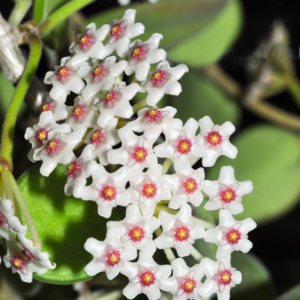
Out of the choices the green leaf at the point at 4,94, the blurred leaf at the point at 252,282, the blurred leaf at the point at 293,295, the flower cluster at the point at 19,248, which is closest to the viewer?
the flower cluster at the point at 19,248

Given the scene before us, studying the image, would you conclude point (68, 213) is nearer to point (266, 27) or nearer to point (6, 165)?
point (6, 165)

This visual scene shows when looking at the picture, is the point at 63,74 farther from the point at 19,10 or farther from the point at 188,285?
the point at 188,285

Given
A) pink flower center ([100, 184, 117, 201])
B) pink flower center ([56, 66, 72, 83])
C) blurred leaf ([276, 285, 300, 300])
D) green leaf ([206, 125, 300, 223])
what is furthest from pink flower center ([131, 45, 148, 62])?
green leaf ([206, 125, 300, 223])

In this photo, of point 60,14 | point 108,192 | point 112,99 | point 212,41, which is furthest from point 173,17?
point 108,192

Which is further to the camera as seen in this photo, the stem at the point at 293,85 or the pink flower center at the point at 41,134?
the stem at the point at 293,85

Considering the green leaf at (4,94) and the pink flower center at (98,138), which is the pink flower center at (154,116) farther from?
the green leaf at (4,94)

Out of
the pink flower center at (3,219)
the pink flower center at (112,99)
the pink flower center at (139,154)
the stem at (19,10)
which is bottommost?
the pink flower center at (139,154)

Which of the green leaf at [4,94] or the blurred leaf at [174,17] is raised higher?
the green leaf at [4,94]

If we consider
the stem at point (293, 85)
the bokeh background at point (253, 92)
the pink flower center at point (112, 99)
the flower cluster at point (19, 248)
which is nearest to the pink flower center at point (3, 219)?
the flower cluster at point (19, 248)
